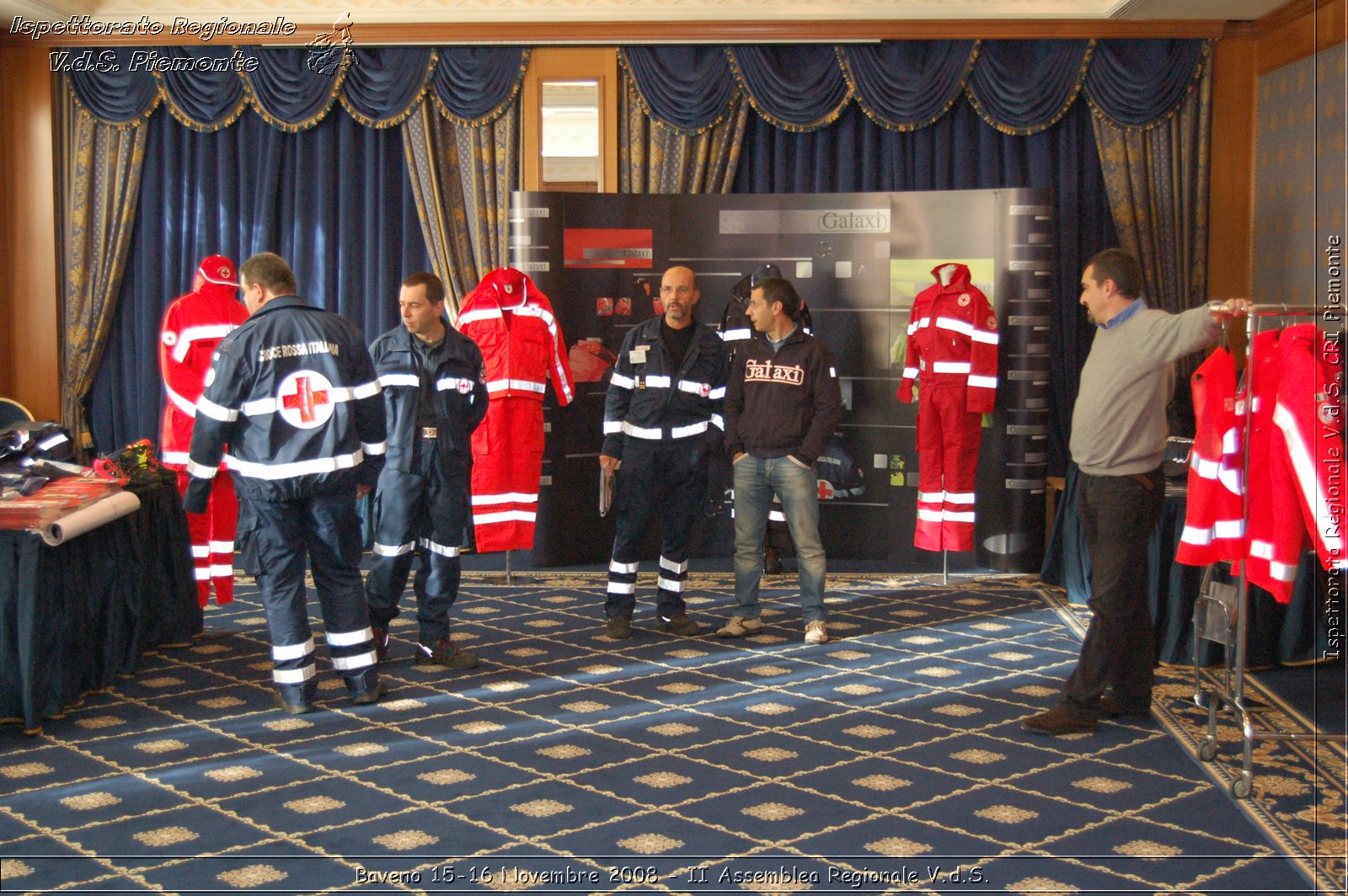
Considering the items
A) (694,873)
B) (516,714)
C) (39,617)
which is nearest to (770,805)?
(694,873)

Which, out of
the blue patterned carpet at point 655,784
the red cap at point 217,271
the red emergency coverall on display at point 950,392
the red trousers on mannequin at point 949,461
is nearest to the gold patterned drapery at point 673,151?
the red emergency coverall on display at point 950,392

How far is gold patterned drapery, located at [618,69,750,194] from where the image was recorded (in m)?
7.87

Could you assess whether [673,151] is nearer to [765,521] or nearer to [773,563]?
[773,563]

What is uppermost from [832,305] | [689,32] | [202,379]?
[689,32]

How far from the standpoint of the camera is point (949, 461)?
670 cm

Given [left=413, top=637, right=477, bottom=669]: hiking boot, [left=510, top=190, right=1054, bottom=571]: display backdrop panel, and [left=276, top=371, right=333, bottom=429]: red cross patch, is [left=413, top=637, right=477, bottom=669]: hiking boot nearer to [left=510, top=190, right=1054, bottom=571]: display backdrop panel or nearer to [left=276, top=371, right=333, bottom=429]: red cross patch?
[left=276, top=371, right=333, bottom=429]: red cross patch

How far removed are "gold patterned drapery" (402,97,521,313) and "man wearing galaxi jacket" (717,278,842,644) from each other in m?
2.97

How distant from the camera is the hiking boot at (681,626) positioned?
18.6 feet

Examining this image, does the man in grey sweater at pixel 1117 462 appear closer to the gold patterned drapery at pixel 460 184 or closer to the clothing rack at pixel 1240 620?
the clothing rack at pixel 1240 620

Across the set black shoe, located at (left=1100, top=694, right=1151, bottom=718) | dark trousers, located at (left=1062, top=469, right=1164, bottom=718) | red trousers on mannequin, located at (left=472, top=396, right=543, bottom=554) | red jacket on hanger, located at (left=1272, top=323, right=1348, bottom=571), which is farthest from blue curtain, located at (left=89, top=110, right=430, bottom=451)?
red jacket on hanger, located at (left=1272, top=323, right=1348, bottom=571)

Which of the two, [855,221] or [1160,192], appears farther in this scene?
[1160,192]

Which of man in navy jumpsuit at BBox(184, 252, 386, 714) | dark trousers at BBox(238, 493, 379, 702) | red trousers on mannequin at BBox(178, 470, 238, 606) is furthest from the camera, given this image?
red trousers on mannequin at BBox(178, 470, 238, 606)

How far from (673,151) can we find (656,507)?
10.5 feet

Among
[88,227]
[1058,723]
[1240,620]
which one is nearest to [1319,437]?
[1240,620]
